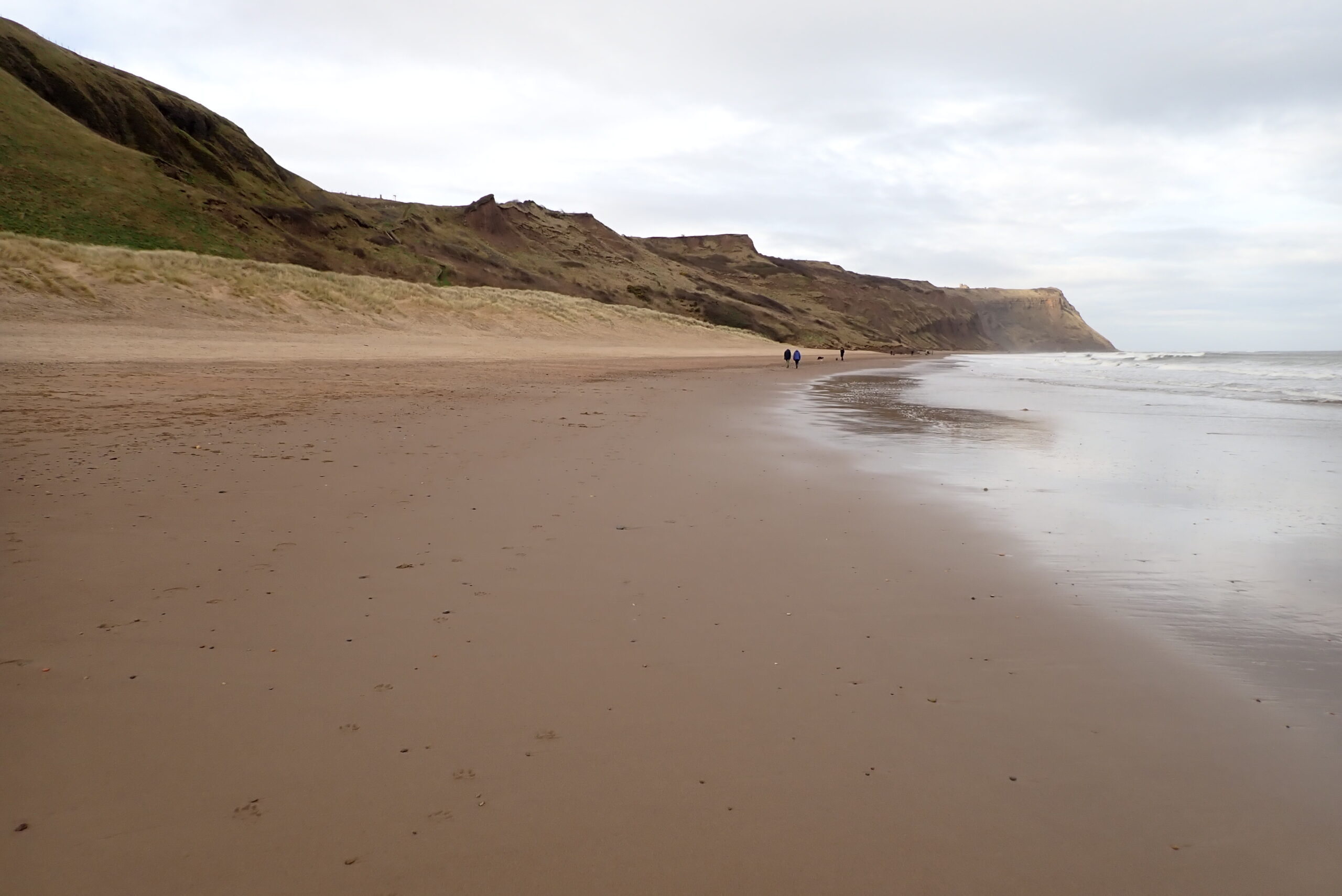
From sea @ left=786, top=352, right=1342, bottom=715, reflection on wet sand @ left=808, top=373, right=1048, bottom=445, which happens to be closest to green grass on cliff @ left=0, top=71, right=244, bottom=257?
reflection on wet sand @ left=808, top=373, right=1048, bottom=445

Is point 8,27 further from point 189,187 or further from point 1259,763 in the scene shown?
point 1259,763

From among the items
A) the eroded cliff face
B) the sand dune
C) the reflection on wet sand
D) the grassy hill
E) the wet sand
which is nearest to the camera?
the wet sand

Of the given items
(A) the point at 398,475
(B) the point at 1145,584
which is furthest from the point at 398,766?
(A) the point at 398,475

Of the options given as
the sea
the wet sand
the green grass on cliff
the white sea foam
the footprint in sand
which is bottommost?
the footprint in sand

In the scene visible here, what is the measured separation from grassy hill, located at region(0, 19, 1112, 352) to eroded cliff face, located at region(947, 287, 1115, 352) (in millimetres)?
70142

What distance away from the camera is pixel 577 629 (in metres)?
3.25

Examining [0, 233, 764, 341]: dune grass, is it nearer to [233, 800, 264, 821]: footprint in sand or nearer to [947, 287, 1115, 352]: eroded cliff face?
[233, 800, 264, 821]: footprint in sand

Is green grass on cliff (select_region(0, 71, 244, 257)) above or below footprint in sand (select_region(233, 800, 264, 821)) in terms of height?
above

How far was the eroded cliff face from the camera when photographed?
568ft

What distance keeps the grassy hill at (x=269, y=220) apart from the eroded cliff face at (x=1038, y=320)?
70.1m

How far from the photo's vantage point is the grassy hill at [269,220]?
4028 centimetres

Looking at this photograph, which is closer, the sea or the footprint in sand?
the footprint in sand

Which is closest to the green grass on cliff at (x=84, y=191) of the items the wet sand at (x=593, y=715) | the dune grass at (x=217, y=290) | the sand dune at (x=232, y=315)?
the dune grass at (x=217, y=290)

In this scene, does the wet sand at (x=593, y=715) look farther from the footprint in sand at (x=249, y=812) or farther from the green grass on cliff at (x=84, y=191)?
the green grass on cliff at (x=84, y=191)
